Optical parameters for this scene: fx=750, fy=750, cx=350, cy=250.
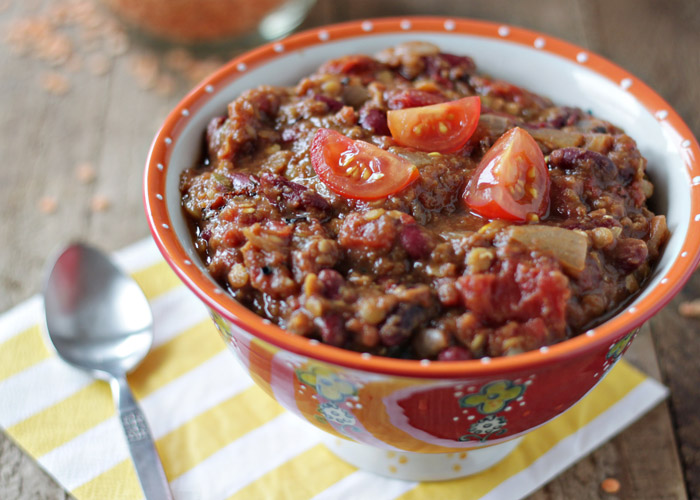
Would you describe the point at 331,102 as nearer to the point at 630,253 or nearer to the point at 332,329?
the point at 332,329

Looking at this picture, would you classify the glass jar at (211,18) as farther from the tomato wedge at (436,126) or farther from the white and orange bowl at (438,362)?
the tomato wedge at (436,126)

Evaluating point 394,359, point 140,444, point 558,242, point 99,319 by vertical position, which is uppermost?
point 558,242

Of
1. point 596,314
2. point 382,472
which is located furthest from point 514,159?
point 382,472

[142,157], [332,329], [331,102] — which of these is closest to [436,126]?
[331,102]

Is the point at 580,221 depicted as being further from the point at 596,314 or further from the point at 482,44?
the point at 482,44

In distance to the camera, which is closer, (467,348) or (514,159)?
(467,348)

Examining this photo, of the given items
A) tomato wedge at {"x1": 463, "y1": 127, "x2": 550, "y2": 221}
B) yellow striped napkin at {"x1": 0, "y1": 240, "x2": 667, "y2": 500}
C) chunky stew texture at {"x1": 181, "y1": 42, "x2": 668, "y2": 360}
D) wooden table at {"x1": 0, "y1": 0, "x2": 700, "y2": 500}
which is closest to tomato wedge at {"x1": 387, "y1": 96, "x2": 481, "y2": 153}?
chunky stew texture at {"x1": 181, "y1": 42, "x2": 668, "y2": 360}
